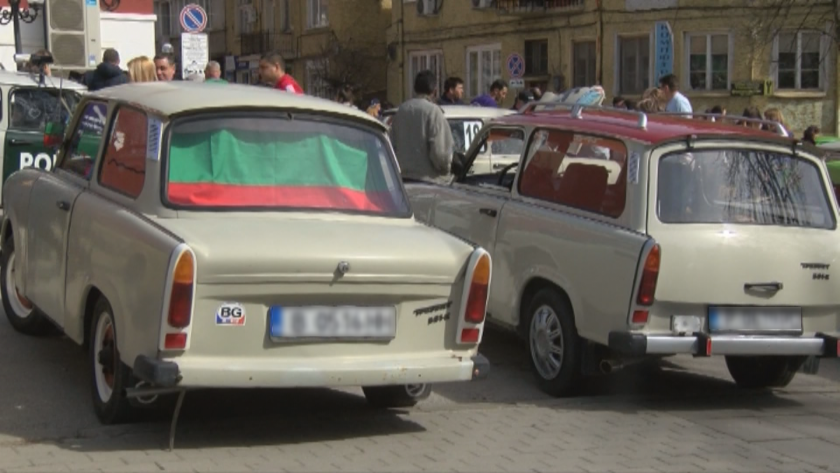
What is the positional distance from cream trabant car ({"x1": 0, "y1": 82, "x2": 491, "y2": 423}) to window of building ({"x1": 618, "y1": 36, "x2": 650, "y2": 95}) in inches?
1083

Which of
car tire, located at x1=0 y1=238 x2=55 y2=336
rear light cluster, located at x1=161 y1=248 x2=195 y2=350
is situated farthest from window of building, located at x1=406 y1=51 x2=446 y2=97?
rear light cluster, located at x1=161 y1=248 x2=195 y2=350

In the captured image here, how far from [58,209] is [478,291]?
8.97 ft

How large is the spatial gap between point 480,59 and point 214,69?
25.6 metres

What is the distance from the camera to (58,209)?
7.87m

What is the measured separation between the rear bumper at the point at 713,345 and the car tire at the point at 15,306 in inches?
160

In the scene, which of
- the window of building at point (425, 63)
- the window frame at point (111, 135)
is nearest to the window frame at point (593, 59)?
the window of building at point (425, 63)

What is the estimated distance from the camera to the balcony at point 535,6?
3578 cm

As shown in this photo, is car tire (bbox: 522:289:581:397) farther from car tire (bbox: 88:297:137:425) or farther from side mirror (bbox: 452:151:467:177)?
car tire (bbox: 88:297:137:425)

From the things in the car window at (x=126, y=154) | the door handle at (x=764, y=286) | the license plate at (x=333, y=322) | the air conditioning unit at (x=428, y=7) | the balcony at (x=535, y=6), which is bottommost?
the door handle at (x=764, y=286)

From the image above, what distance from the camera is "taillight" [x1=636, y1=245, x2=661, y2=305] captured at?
7.62 meters

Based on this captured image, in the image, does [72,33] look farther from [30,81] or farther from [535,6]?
[535,6]

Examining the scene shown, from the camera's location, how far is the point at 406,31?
42.8 m

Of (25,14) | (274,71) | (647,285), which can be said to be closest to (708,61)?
(25,14)

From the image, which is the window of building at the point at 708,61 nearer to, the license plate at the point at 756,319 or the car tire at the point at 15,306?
the license plate at the point at 756,319
